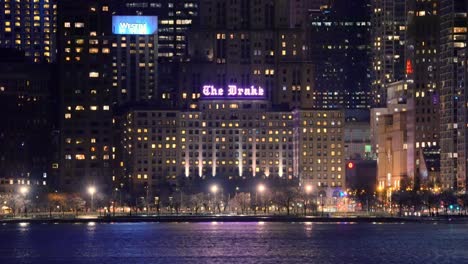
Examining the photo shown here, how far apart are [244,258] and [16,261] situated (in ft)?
90.0

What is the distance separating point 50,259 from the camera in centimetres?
19625

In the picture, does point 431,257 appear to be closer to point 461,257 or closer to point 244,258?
point 461,257

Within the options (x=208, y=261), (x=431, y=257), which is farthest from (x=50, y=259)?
(x=431, y=257)

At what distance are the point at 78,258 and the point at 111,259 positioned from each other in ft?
15.4

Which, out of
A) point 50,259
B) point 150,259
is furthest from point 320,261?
point 50,259

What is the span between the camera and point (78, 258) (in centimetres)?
19875

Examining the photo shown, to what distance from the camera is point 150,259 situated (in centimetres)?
19588

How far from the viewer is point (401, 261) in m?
192

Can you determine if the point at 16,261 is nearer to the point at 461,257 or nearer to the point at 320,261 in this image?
the point at 320,261

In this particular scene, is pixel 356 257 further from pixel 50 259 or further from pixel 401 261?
pixel 50 259

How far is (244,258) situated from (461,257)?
26164 mm

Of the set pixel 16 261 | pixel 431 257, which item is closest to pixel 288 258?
pixel 431 257

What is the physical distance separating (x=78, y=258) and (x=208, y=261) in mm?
17045

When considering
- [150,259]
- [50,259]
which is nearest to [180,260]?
[150,259]
